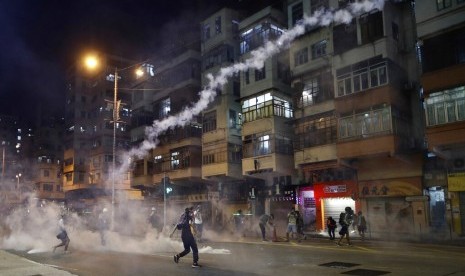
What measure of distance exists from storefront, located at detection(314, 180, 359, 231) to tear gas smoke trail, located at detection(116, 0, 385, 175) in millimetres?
10625

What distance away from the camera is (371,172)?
2645 centimetres

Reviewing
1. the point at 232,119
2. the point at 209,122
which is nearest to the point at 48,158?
the point at 209,122

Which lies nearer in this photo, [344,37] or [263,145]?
[344,37]

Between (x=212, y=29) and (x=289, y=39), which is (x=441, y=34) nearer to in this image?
(x=289, y=39)

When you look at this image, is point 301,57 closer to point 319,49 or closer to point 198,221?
point 319,49

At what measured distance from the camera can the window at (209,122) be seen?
3700 centimetres

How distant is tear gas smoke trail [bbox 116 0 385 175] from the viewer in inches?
1074

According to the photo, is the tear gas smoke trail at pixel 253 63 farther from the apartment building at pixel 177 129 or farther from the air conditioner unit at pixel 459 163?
the air conditioner unit at pixel 459 163

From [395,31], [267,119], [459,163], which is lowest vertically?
[459,163]

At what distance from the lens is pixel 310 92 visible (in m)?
30.4

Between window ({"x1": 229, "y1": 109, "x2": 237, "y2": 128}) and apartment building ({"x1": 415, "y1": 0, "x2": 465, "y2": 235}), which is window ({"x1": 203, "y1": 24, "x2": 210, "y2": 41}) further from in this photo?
apartment building ({"x1": 415, "y1": 0, "x2": 465, "y2": 235})

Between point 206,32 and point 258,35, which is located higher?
point 206,32

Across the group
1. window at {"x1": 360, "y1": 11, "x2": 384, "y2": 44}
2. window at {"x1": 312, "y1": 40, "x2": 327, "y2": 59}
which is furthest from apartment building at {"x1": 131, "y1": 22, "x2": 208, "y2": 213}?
window at {"x1": 360, "y1": 11, "x2": 384, "y2": 44}

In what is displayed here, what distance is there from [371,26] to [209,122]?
1645 cm
